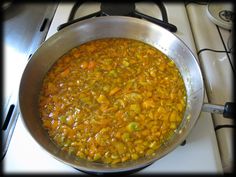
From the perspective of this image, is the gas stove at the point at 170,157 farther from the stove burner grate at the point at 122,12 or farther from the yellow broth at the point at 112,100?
the stove burner grate at the point at 122,12

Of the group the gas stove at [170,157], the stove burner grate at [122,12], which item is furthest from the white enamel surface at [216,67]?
the stove burner grate at [122,12]

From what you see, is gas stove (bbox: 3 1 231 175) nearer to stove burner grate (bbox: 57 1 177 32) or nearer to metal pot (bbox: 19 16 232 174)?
metal pot (bbox: 19 16 232 174)

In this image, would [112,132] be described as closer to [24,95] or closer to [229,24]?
[24,95]

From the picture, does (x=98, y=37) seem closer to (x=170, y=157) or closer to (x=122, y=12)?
(x=122, y=12)

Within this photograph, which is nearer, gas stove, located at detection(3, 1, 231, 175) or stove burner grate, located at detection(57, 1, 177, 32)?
gas stove, located at detection(3, 1, 231, 175)

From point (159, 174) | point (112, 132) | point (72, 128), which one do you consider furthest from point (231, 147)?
point (72, 128)

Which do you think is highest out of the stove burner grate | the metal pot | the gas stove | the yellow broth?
the stove burner grate

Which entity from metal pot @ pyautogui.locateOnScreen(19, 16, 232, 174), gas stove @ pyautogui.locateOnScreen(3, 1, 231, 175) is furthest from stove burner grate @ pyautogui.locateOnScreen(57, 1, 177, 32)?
gas stove @ pyautogui.locateOnScreen(3, 1, 231, 175)
